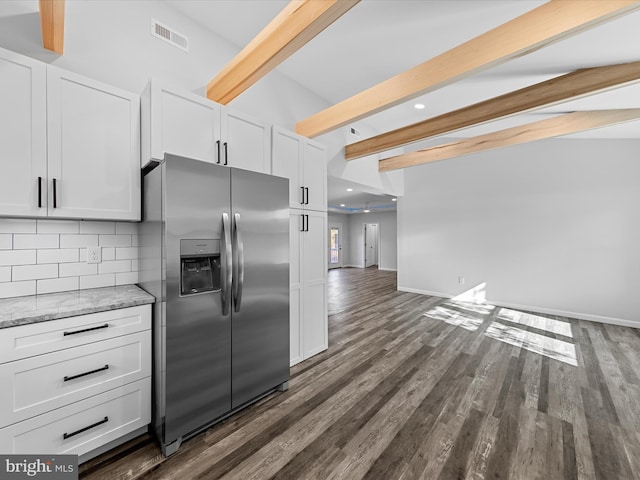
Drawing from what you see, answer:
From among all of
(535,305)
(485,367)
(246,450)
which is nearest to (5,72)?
(246,450)

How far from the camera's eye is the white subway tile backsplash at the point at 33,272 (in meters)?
1.77

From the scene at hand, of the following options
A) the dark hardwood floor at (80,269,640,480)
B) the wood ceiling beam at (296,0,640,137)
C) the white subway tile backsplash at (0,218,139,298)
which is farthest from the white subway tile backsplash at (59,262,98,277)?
the wood ceiling beam at (296,0,640,137)

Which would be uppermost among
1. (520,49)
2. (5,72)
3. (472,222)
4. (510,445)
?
(520,49)

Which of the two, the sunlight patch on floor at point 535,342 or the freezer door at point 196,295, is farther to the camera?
the sunlight patch on floor at point 535,342

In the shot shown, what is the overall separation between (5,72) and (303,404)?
295 centimetres

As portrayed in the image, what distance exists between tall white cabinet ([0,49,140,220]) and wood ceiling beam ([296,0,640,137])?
213cm

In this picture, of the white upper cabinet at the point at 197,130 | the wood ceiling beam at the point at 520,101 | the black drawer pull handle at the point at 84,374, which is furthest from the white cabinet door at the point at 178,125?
the wood ceiling beam at the point at 520,101

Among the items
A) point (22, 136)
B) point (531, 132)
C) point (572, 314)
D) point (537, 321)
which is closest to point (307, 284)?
point (22, 136)

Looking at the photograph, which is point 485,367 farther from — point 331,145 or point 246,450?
point 331,145

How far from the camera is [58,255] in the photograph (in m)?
1.92

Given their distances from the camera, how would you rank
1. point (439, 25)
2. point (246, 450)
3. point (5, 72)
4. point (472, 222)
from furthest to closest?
point (472, 222), point (439, 25), point (246, 450), point (5, 72)

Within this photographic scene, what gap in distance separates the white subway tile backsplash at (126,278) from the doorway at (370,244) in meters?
10.3

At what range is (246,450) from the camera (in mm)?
1736

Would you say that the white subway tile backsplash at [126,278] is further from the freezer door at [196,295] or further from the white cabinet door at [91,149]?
the freezer door at [196,295]
